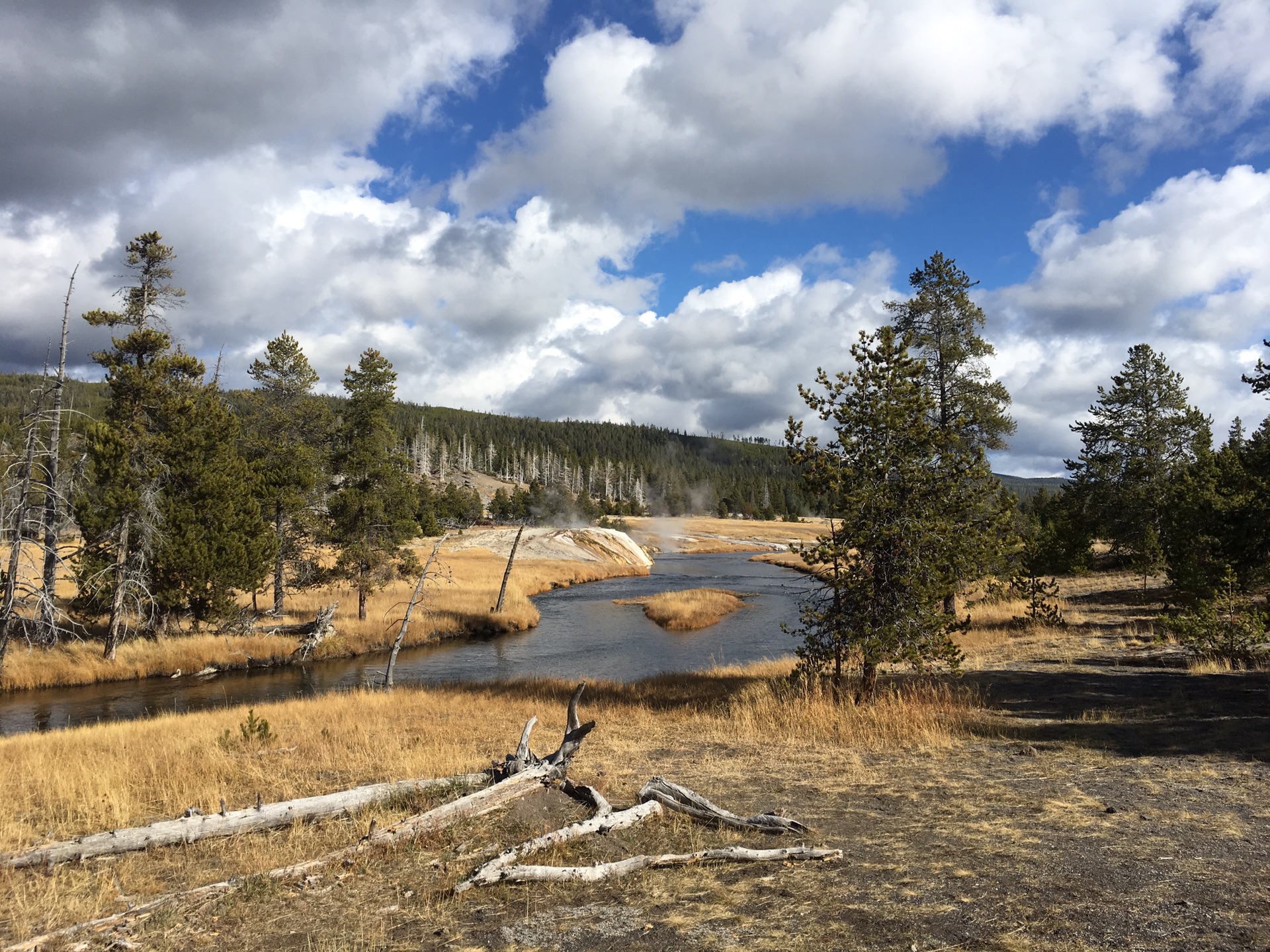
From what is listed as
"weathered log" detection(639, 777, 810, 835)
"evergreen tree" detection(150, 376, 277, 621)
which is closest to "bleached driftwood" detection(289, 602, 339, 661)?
"evergreen tree" detection(150, 376, 277, 621)

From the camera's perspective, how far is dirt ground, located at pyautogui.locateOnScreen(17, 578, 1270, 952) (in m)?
5.56

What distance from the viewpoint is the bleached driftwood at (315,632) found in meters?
29.1

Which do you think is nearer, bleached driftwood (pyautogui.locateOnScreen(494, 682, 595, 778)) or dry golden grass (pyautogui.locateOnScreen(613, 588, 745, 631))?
bleached driftwood (pyautogui.locateOnScreen(494, 682, 595, 778))

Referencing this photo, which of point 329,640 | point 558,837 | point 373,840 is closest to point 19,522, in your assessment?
point 329,640

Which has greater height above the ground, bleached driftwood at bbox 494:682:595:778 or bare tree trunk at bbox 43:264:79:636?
bare tree trunk at bbox 43:264:79:636

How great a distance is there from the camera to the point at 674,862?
7.07m

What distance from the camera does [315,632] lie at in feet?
98.4

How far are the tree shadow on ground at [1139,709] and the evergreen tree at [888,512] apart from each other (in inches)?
87.2

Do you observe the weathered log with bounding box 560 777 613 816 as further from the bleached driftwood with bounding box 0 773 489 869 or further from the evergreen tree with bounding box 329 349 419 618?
the evergreen tree with bounding box 329 349 419 618

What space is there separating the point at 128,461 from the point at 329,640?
9999 mm

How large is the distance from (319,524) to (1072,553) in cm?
3697

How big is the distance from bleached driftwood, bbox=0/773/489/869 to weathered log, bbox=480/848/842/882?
292 centimetres

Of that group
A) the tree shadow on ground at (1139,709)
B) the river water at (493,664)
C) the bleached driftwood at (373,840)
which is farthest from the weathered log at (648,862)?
the river water at (493,664)

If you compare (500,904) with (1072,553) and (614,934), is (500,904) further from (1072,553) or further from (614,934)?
(1072,553)
